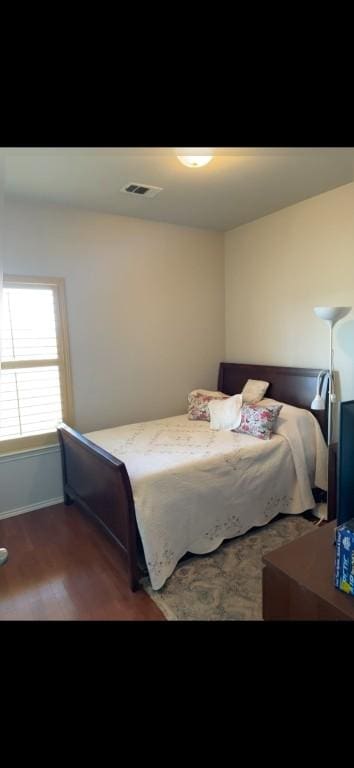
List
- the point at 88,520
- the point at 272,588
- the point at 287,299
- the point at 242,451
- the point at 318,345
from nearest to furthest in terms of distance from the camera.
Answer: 1. the point at 272,588
2. the point at 242,451
3. the point at 88,520
4. the point at 318,345
5. the point at 287,299

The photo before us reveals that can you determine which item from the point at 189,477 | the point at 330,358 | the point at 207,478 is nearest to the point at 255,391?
the point at 330,358

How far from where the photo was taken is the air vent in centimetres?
251

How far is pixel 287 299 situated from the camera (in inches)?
124

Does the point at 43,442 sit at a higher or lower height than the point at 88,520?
higher

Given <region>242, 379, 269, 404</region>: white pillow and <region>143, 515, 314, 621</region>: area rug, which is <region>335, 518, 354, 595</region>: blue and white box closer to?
<region>143, 515, 314, 621</region>: area rug

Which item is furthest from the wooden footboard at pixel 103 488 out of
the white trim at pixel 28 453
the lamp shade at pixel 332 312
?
the lamp shade at pixel 332 312

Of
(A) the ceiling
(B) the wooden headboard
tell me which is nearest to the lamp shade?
(B) the wooden headboard

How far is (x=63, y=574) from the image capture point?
2.12 meters

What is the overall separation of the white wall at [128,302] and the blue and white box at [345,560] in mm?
2458

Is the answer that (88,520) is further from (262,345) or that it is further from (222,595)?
(262,345)

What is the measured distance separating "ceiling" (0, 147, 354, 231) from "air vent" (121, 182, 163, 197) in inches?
1.9

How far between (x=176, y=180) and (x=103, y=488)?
2.18m
